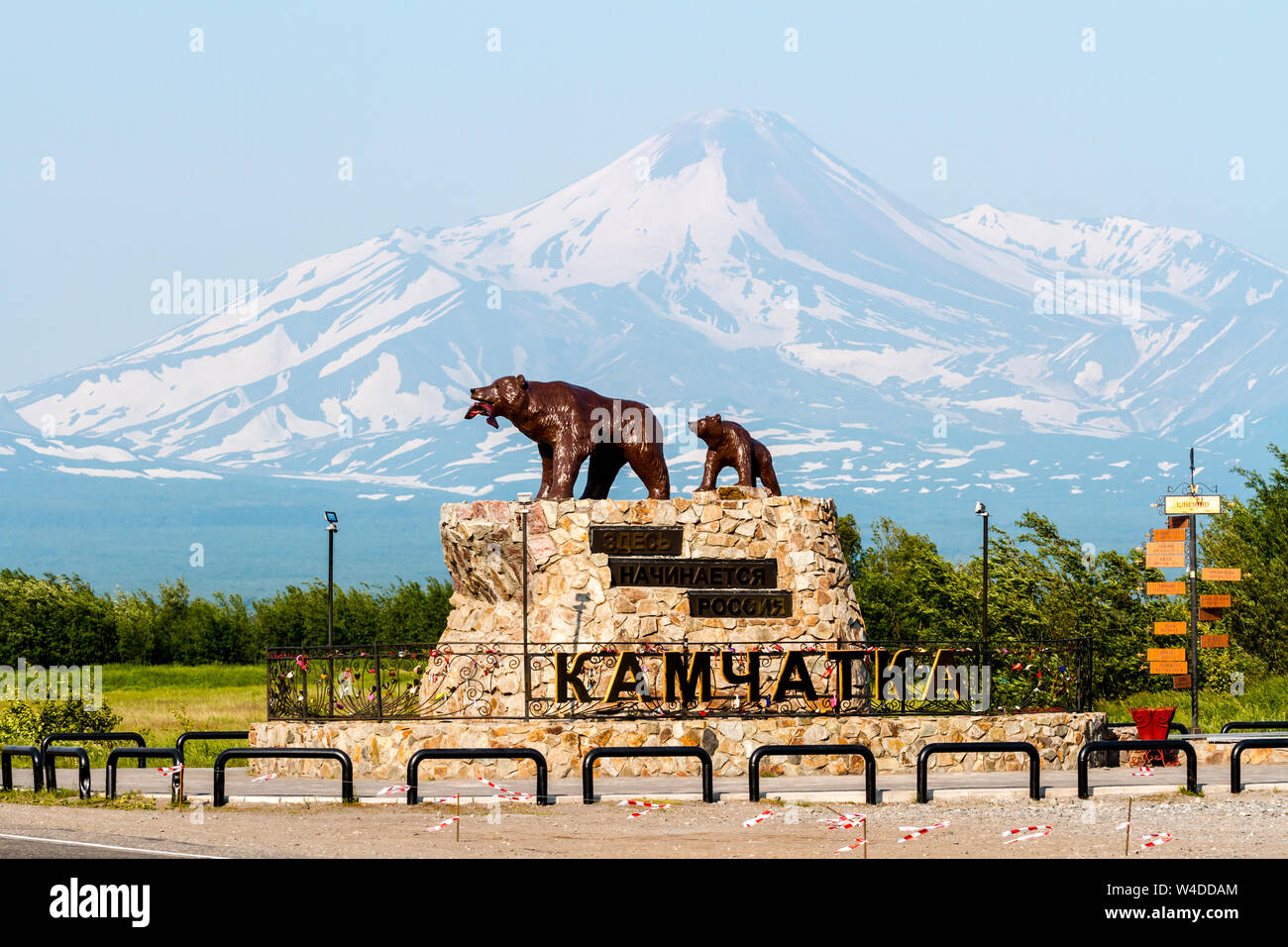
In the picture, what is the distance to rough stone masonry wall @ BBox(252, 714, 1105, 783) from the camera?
2058 cm

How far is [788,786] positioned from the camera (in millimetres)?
19047

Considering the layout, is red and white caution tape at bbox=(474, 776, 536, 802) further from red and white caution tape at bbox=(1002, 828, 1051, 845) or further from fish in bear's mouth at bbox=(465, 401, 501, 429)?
fish in bear's mouth at bbox=(465, 401, 501, 429)

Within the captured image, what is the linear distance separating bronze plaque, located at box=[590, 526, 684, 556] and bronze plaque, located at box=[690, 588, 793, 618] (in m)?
0.70

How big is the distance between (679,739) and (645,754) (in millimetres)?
4270

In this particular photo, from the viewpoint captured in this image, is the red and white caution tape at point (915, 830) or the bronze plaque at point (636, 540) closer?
the red and white caution tape at point (915, 830)

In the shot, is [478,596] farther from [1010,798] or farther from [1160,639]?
[1160,639]

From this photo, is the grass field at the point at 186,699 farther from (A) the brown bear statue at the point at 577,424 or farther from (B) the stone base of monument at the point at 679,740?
(A) the brown bear statue at the point at 577,424

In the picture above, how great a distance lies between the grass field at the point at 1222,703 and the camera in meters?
34.6

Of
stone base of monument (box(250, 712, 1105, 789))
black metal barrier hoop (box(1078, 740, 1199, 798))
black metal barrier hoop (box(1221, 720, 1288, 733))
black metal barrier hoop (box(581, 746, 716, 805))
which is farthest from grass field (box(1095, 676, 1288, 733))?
black metal barrier hoop (box(581, 746, 716, 805))

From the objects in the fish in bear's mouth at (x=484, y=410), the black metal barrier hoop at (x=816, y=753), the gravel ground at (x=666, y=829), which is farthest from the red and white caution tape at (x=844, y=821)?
the fish in bear's mouth at (x=484, y=410)

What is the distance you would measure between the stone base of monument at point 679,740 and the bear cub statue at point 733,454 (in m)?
4.46

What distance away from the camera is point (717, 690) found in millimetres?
21828

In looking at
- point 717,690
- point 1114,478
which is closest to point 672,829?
point 717,690

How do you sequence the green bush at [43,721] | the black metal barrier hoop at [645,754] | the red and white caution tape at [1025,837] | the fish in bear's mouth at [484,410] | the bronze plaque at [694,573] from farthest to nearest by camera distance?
the green bush at [43,721] → the fish in bear's mouth at [484,410] → the bronze plaque at [694,573] → the black metal barrier hoop at [645,754] → the red and white caution tape at [1025,837]
